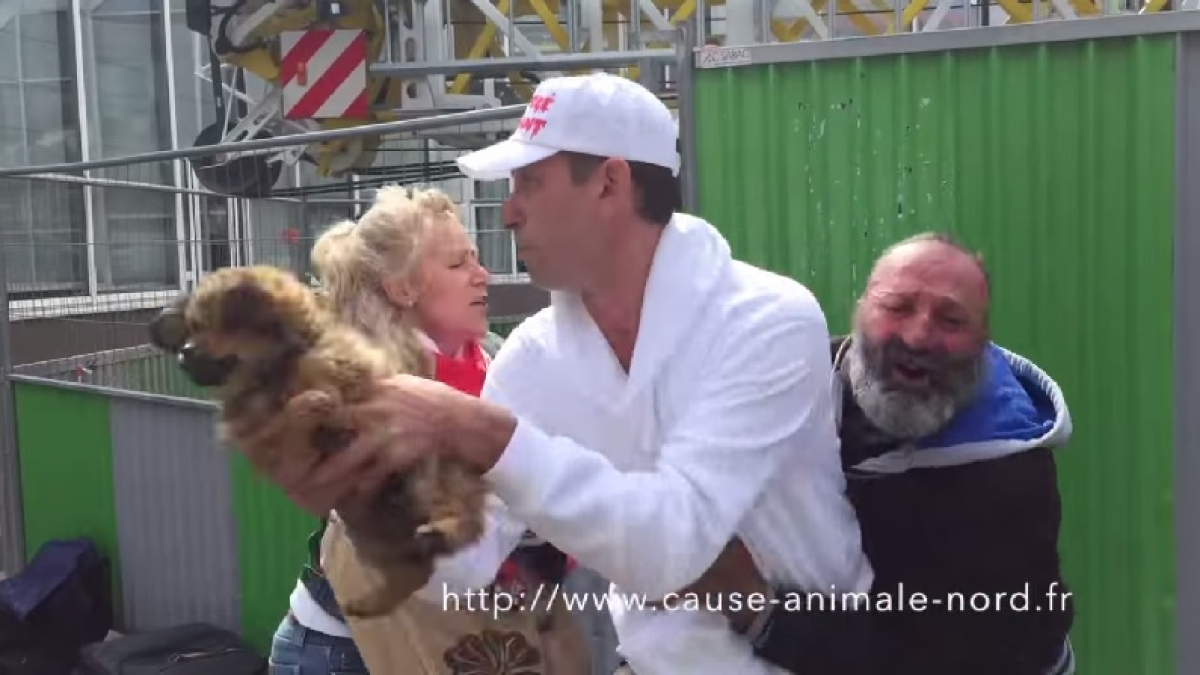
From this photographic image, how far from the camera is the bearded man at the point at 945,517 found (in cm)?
207

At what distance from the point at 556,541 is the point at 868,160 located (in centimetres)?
184

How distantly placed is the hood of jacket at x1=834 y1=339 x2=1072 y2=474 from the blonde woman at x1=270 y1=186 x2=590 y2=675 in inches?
37.3

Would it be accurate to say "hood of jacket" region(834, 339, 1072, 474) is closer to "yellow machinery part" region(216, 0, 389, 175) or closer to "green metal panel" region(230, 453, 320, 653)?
"green metal panel" region(230, 453, 320, 653)

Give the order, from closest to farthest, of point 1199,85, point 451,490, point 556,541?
point 451,490 → point 556,541 → point 1199,85

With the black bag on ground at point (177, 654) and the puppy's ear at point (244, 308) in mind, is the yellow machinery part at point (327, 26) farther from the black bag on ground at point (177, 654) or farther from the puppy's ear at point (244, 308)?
the puppy's ear at point (244, 308)

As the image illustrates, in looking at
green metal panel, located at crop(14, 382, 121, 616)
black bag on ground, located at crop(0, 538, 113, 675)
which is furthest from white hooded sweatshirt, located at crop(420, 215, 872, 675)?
green metal panel, located at crop(14, 382, 121, 616)

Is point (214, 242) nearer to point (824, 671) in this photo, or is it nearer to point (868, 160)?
point (868, 160)

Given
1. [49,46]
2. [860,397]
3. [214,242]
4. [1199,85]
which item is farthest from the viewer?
[49,46]

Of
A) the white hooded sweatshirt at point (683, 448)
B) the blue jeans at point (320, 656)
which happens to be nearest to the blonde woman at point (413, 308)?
the blue jeans at point (320, 656)

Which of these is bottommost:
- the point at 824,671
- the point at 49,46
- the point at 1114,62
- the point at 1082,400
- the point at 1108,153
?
the point at 824,671

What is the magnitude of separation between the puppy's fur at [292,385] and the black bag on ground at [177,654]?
11.9ft

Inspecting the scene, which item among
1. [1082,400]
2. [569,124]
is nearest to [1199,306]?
[1082,400]

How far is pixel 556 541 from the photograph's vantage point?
1796 mm

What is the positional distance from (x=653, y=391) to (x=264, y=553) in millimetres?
3351
